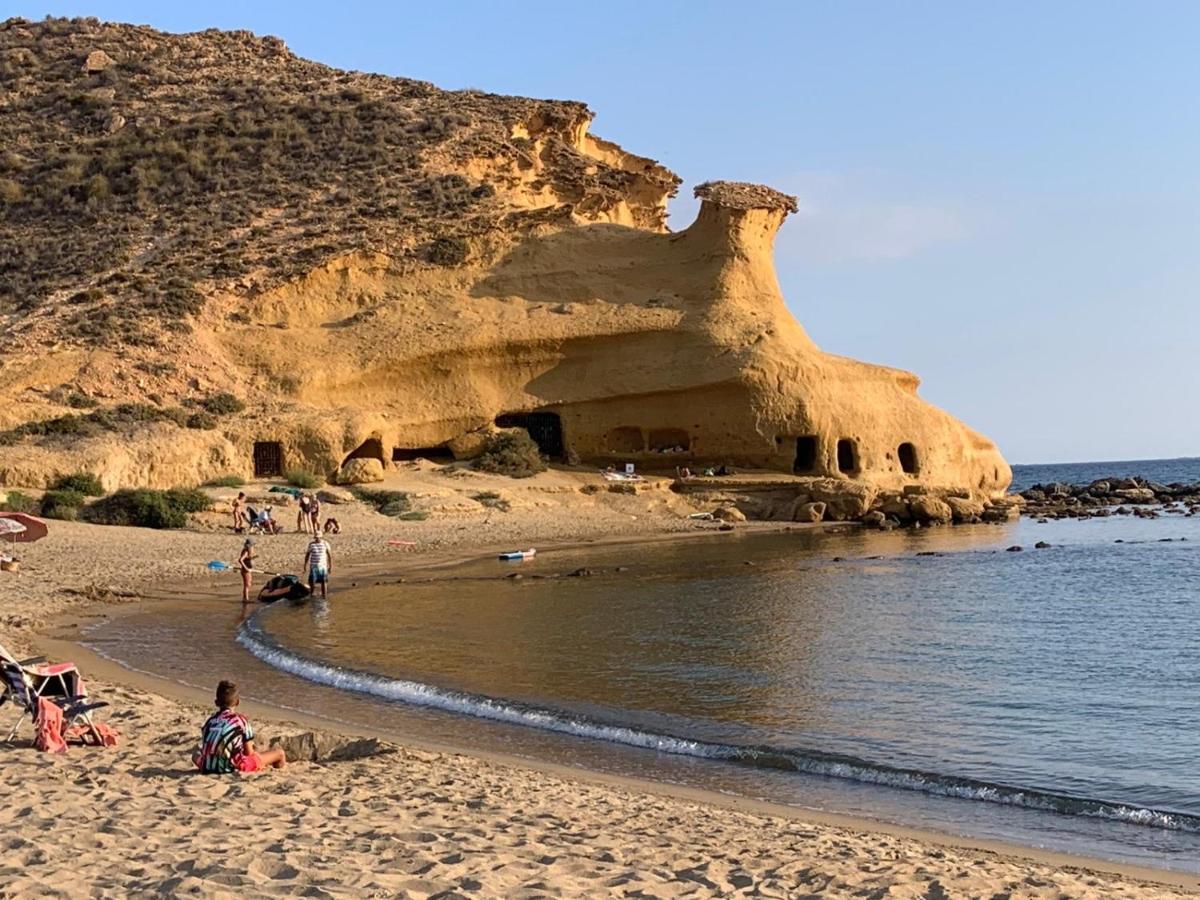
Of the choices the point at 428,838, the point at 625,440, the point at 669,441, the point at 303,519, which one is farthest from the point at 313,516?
the point at 428,838

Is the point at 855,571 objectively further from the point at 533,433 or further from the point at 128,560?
the point at 533,433

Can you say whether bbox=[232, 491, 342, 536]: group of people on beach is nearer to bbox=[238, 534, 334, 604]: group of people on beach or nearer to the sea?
the sea

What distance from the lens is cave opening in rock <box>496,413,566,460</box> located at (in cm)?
4197

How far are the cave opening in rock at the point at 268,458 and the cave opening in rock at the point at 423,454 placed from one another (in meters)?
5.39

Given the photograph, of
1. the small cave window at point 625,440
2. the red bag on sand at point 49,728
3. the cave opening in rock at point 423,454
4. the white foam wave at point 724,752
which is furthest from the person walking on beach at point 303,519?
the red bag on sand at point 49,728

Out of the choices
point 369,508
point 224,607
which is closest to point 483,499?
point 369,508

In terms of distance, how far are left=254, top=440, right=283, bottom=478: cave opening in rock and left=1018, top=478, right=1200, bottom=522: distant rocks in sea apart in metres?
28.8

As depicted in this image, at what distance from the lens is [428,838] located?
22.5 feet

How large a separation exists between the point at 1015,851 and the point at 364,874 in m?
4.33

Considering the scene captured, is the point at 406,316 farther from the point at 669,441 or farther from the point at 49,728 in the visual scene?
the point at 49,728

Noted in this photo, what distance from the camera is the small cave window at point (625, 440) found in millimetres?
41750

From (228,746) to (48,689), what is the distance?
2.01m

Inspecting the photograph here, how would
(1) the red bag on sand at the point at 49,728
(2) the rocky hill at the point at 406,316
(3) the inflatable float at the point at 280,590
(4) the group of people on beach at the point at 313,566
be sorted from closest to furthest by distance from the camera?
(1) the red bag on sand at the point at 49,728 < (4) the group of people on beach at the point at 313,566 < (3) the inflatable float at the point at 280,590 < (2) the rocky hill at the point at 406,316

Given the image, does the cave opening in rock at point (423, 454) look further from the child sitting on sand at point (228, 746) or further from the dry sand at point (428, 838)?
the child sitting on sand at point (228, 746)
